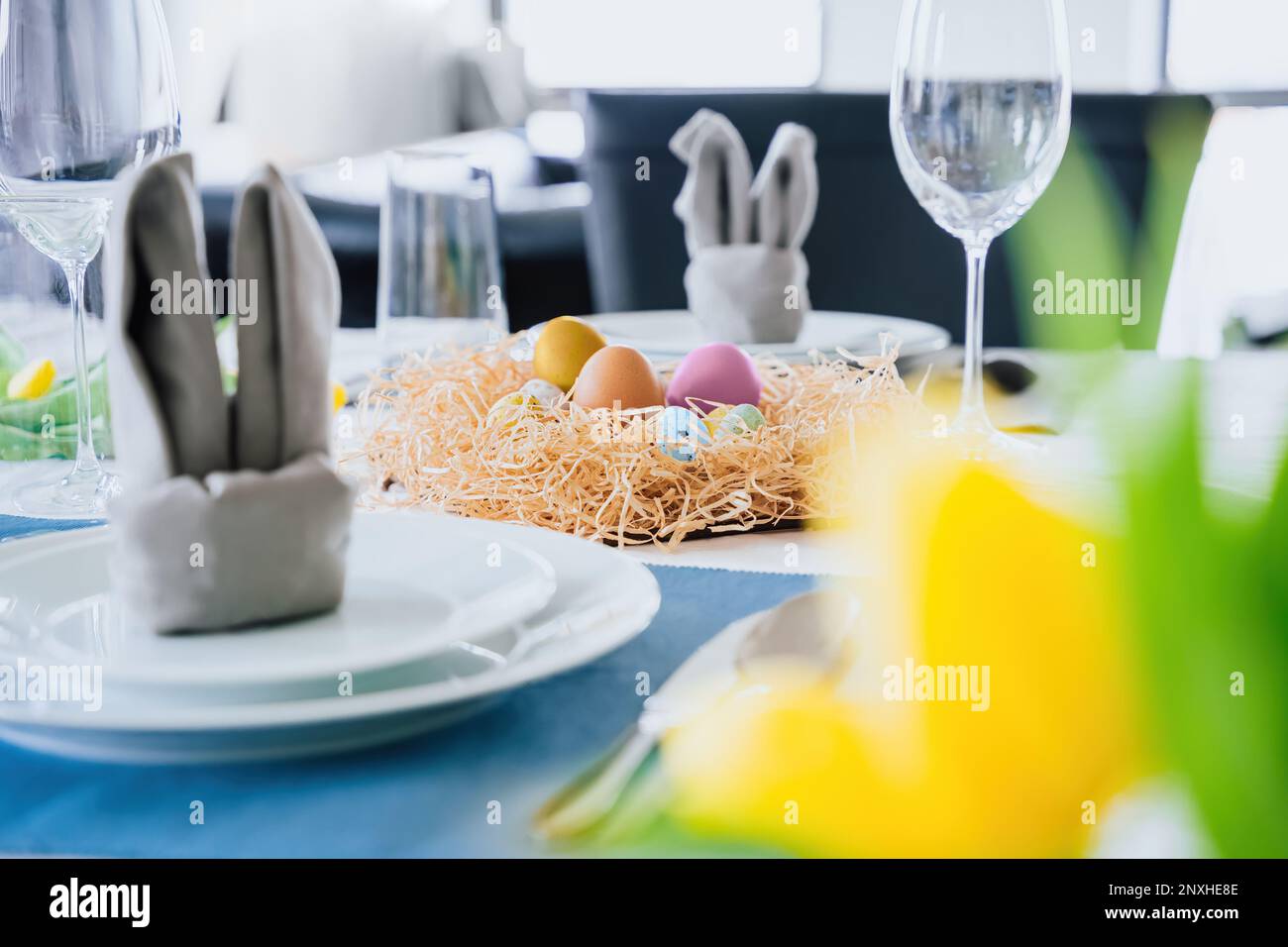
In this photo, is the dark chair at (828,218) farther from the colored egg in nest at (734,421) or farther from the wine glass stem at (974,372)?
the colored egg in nest at (734,421)

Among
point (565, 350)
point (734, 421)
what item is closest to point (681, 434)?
point (734, 421)

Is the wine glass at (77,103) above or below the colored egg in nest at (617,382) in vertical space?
above

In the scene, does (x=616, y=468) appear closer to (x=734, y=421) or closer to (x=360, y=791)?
(x=734, y=421)

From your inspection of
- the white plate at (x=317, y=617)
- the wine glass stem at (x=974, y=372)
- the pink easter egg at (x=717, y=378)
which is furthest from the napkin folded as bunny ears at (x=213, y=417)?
the wine glass stem at (x=974, y=372)

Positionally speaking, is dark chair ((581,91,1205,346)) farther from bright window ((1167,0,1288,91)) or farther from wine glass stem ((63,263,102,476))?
bright window ((1167,0,1288,91))

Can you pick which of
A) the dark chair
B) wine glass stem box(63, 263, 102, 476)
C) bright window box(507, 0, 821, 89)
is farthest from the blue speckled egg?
bright window box(507, 0, 821, 89)

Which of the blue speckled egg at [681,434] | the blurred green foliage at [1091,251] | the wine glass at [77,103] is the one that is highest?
the wine glass at [77,103]

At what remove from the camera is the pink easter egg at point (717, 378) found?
0.89 meters

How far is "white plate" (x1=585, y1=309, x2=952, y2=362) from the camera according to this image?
1.08 m

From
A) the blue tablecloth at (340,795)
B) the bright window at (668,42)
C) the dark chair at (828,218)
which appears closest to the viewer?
the blue tablecloth at (340,795)

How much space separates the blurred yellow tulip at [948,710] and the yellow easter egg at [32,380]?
0.68m

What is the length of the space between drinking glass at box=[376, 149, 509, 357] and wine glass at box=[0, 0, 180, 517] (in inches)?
12.1

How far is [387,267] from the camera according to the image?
3.54 ft
